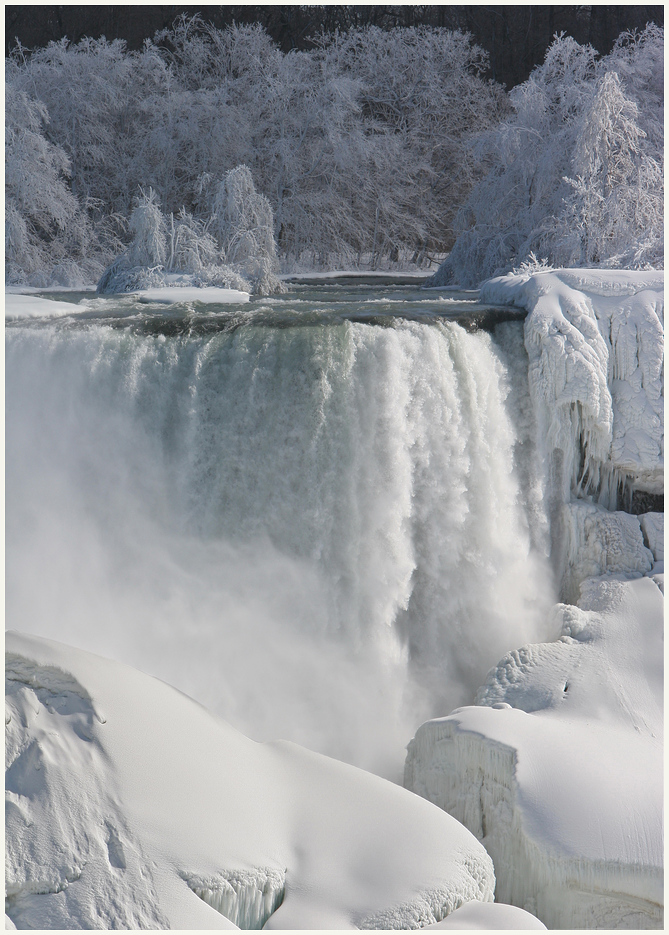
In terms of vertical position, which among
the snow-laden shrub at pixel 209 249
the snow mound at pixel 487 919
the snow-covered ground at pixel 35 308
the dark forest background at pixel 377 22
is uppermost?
the dark forest background at pixel 377 22

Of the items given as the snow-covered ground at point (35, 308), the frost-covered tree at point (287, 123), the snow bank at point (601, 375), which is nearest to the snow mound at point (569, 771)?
the snow bank at point (601, 375)

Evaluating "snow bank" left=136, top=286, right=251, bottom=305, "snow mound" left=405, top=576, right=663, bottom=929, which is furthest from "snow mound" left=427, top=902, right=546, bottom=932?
"snow bank" left=136, top=286, right=251, bottom=305

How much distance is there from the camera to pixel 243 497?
20.1 ft

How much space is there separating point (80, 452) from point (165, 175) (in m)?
8.81

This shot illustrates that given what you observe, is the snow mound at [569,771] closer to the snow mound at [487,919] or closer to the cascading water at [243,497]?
the snow mound at [487,919]

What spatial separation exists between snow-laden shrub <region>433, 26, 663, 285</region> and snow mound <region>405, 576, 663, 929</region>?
4.81 metres

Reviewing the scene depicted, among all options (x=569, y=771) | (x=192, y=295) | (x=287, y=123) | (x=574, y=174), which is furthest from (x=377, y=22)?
(x=569, y=771)

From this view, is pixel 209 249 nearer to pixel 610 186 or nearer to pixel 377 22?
pixel 610 186

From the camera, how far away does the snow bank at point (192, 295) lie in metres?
8.18

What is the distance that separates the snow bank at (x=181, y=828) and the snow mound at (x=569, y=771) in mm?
609

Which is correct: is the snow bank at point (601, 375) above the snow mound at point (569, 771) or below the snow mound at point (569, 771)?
above

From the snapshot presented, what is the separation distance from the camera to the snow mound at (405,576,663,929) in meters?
4.20

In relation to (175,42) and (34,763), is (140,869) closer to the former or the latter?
(34,763)

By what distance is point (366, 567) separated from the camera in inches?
241
